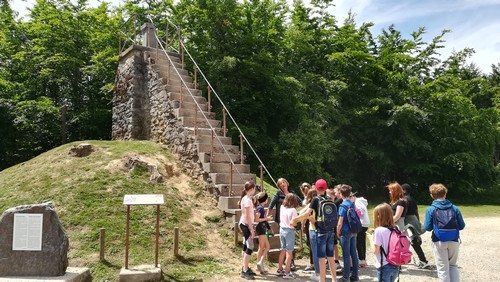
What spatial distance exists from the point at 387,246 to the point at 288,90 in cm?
1461

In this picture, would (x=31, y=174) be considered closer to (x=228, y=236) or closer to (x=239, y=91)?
(x=228, y=236)

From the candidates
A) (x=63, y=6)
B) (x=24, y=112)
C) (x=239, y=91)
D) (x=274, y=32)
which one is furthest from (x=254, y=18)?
(x=24, y=112)

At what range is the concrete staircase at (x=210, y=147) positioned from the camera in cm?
881

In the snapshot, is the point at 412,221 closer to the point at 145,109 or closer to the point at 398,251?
the point at 398,251

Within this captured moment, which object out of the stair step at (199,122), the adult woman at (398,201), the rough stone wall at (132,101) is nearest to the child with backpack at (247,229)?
the adult woman at (398,201)

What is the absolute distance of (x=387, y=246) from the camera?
15.1ft

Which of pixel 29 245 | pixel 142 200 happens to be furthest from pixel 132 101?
pixel 29 245

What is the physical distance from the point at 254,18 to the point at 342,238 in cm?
1607

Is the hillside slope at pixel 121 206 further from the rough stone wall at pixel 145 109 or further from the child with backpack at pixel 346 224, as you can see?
the child with backpack at pixel 346 224

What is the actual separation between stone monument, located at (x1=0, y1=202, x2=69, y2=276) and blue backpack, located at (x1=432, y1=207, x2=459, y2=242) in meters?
5.51

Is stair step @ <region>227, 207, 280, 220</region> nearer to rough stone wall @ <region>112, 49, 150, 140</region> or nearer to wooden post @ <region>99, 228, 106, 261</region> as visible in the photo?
wooden post @ <region>99, 228, 106, 261</region>

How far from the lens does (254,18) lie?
20031mm

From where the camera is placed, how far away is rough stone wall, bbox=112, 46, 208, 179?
11.0 meters

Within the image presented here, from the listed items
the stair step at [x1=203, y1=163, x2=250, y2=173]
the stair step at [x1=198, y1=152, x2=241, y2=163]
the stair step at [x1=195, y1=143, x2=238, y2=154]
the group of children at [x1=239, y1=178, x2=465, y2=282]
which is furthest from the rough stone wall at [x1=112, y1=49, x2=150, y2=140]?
the group of children at [x1=239, y1=178, x2=465, y2=282]
